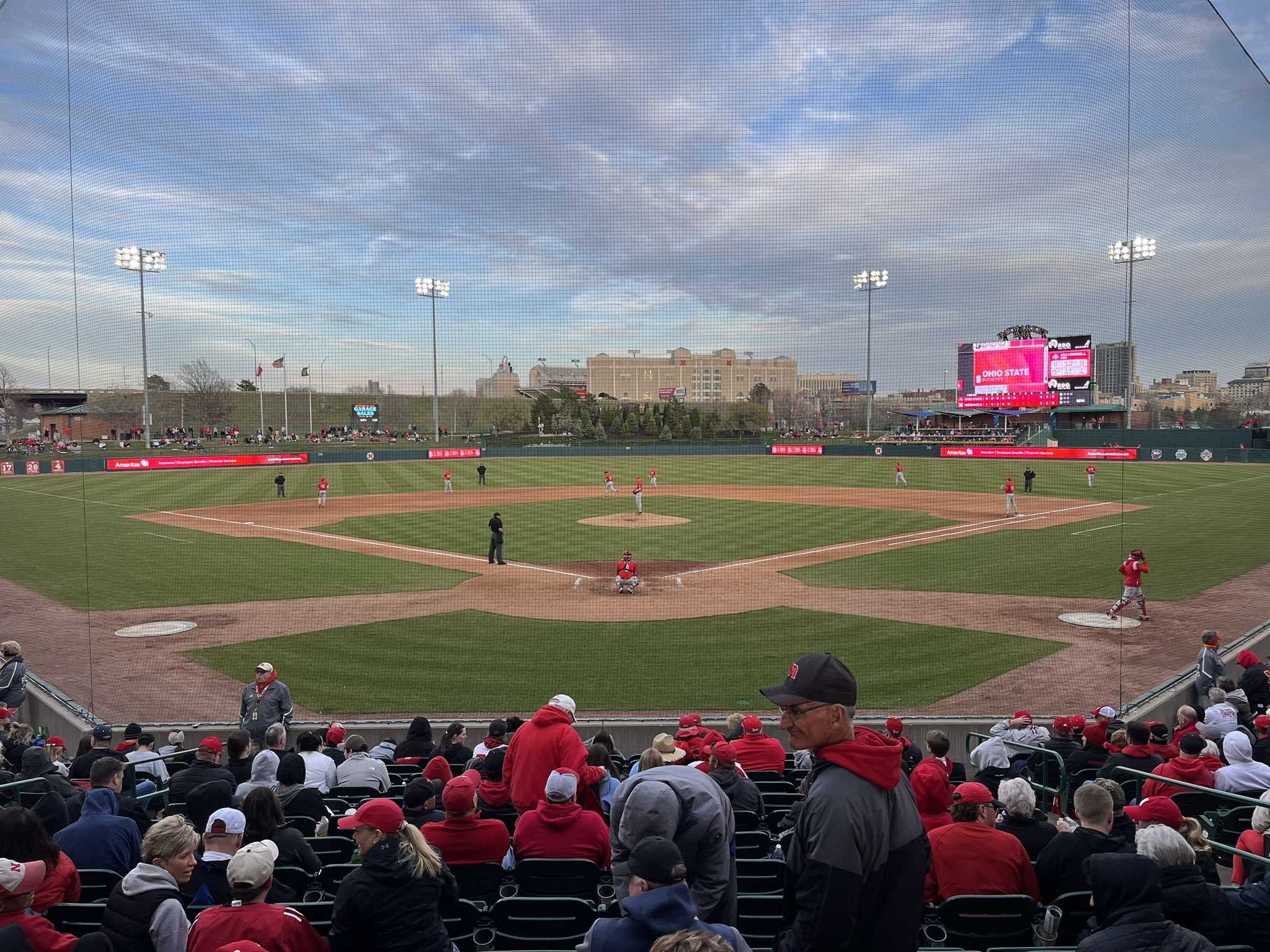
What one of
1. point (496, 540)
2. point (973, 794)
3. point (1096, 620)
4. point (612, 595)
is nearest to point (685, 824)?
point (973, 794)

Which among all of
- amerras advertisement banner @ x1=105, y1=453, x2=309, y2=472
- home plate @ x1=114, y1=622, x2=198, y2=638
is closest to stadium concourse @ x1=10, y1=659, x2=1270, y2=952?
home plate @ x1=114, y1=622, x2=198, y2=638

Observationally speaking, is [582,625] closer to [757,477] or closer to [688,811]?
[688,811]

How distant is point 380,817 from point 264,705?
6.31 meters

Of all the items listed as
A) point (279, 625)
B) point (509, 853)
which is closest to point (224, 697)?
point (279, 625)

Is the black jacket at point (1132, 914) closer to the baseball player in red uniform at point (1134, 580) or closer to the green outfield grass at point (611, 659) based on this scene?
the green outfield grass at point (611, 659)

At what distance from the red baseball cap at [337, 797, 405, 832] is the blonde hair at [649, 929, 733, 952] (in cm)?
179

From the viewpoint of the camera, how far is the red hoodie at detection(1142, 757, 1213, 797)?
5820mm

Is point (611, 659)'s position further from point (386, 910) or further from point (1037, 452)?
point (1037, 452)

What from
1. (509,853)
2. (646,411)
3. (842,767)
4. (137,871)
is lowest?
(509,853)

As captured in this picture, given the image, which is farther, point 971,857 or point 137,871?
point 971,857

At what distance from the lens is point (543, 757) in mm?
5422

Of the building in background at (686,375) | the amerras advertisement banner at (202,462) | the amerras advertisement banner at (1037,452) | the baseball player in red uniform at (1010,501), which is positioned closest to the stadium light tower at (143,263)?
the building in background at (686,375)

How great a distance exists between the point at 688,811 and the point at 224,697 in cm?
1118

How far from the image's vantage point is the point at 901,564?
69.5 ft
